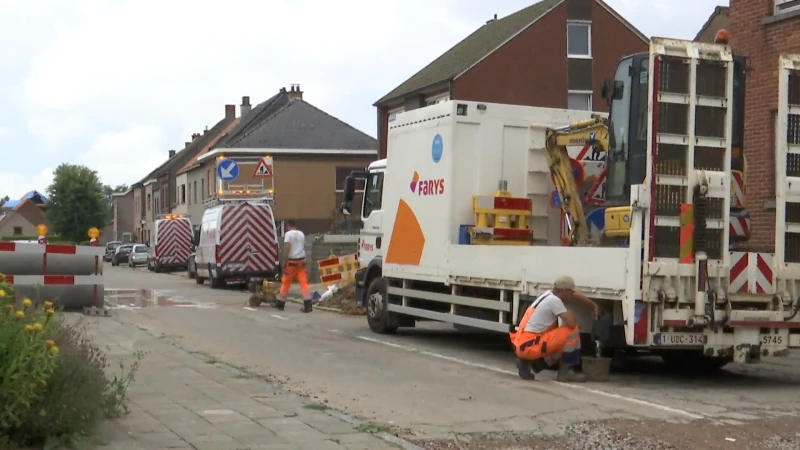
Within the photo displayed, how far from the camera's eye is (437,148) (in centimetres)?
1491

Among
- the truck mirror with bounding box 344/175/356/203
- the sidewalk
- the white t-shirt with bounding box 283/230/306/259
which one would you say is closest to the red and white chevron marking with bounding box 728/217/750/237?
the sidewalk

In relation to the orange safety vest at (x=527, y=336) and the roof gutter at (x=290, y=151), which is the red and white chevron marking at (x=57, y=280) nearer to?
the orange safety vest at (x=527, y=336)

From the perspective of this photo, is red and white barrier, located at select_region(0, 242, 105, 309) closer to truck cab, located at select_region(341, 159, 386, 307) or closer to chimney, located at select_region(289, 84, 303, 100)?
truck cab, located at select_region(341, 159, 386, 307)

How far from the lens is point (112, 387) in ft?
28.2

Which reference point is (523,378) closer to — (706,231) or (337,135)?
(706,231)

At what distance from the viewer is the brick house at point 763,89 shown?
1700 centimetres

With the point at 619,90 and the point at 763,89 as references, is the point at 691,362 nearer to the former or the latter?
the point at 619,90

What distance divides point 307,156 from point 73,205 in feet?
173

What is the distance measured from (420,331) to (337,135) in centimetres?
4098

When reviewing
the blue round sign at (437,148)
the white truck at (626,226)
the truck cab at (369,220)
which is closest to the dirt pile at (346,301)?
the truck cab at (369,220)

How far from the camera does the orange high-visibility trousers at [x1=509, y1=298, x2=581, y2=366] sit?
451 inches

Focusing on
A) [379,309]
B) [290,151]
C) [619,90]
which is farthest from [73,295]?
[290,151]

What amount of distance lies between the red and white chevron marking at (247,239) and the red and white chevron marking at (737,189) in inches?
801

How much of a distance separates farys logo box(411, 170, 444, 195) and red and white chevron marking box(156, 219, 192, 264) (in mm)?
35901
